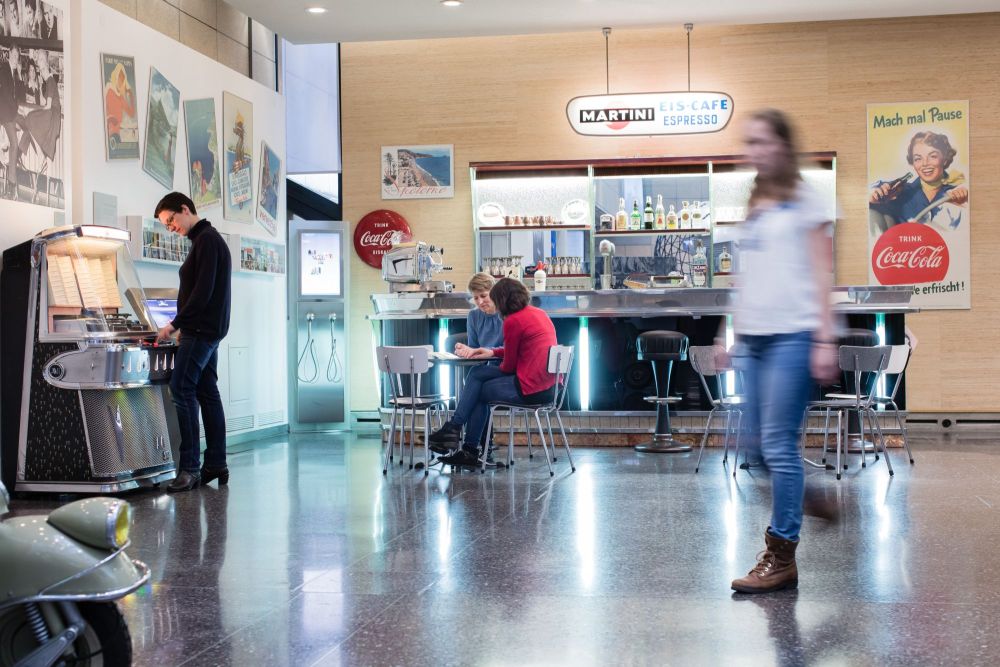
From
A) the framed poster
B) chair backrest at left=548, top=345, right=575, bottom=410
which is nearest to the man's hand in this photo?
chair backrest at left=548, top=345, right=575, bottom=410

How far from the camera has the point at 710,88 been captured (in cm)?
999

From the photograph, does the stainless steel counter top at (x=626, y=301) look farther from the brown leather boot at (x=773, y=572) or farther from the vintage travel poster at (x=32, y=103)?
the brown leather boot at (x=773, y=572)

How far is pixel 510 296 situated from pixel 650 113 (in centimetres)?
405

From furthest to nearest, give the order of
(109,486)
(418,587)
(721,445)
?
(721,445), (109,486), (418,587)

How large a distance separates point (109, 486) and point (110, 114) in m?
2.51

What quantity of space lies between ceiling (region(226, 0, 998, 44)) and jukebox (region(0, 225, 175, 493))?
340 centimetres

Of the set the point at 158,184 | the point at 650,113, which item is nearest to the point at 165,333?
the point at 158,184

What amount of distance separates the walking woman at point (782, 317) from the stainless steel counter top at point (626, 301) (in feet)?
15.2

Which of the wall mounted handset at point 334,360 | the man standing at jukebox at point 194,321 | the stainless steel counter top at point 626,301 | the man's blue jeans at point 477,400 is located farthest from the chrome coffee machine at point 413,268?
the man standing at jukebox at point 194,321

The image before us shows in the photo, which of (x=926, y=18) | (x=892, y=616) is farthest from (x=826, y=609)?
(x=926, y=18)

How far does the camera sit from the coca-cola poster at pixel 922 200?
9.66 meters

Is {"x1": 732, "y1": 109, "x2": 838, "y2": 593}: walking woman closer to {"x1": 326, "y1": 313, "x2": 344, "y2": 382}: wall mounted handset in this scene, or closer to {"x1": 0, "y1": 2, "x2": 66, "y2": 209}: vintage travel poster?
{"x1": 0, "y1": 2, "x2": 66, "y2": 209}: vintage travel poster

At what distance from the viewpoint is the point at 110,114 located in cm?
669

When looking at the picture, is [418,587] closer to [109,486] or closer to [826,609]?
[826,609]
